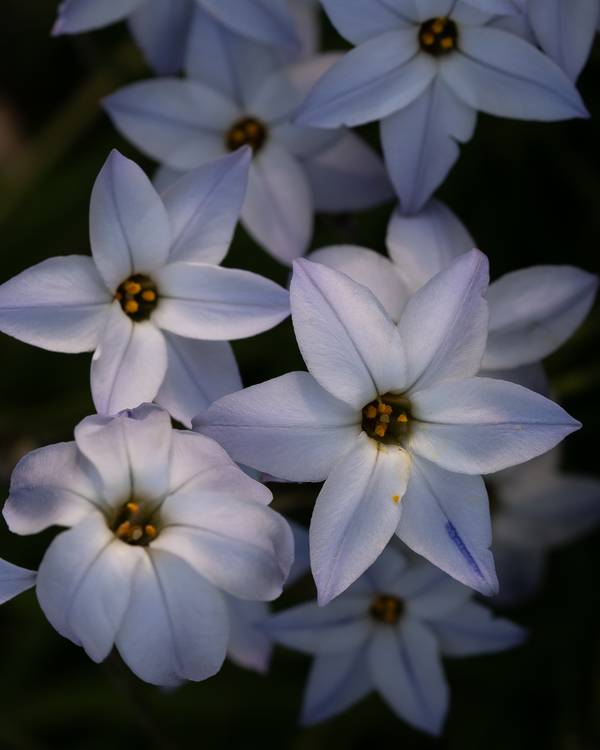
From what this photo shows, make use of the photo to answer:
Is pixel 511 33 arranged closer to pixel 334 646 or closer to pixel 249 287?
pixel 249 287

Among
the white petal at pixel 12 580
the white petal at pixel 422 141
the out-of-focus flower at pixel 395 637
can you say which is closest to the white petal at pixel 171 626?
the white petal at pixel 12 580

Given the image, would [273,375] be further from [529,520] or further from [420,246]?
[420,246]

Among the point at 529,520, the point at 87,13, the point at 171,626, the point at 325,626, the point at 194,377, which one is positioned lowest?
the point at 529,520

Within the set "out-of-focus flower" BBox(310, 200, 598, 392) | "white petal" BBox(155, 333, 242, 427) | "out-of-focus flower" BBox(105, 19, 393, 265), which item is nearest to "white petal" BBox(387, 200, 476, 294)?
"out-of-focus flower" BBox(310, 200, 598, 392)

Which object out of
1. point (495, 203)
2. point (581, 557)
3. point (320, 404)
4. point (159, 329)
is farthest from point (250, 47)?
point (581, 557)

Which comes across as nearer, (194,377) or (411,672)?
(194,377)

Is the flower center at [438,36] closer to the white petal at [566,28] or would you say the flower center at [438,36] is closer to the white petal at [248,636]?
the white petal at [566,28]

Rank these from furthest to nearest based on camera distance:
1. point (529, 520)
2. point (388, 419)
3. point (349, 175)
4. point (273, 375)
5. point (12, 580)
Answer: point (273, 375)
point (529, 520)
point (349, 175)
point (388, 419)
point (12, 580)

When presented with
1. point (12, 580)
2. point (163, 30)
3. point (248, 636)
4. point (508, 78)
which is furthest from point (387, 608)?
point (163, 30)
